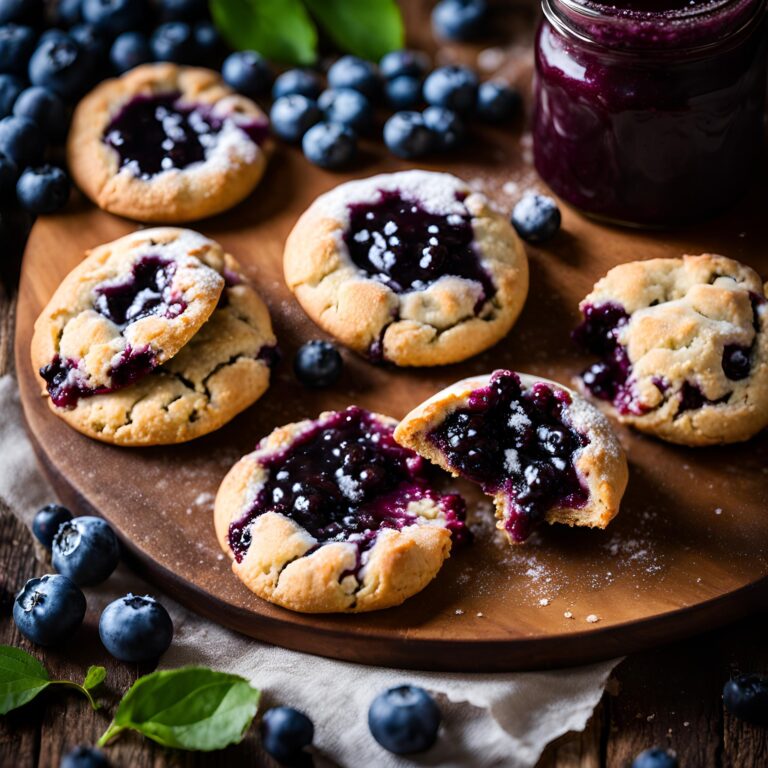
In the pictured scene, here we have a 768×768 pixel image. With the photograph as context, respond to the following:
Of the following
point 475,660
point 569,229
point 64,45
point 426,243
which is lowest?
point 475,660

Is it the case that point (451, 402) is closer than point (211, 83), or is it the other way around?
point (451, 402)

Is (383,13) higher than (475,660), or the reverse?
(383,13)

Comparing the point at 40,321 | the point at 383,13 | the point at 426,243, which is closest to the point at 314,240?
the point at 426,243

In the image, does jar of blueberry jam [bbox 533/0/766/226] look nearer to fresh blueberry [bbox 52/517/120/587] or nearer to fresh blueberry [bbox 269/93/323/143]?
fresh blueberry [bbox 269/93/323/143]

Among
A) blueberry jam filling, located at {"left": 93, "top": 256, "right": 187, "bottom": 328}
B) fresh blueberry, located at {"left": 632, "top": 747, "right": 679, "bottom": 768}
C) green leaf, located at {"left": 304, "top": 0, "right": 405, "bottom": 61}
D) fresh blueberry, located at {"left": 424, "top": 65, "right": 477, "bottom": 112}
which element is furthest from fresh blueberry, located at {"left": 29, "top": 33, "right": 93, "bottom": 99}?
fresh blueberry, located at {"left": 632, "top": 747, "right": 679, "bottom": 768}

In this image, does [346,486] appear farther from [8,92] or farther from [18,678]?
[8,92]

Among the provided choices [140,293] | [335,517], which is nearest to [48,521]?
[140,293]

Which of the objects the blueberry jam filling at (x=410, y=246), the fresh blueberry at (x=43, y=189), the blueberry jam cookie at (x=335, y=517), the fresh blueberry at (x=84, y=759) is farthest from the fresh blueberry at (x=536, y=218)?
the fresh blueberry at (x=84, y=759)

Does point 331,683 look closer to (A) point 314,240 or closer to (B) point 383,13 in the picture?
(A) point 314,240
